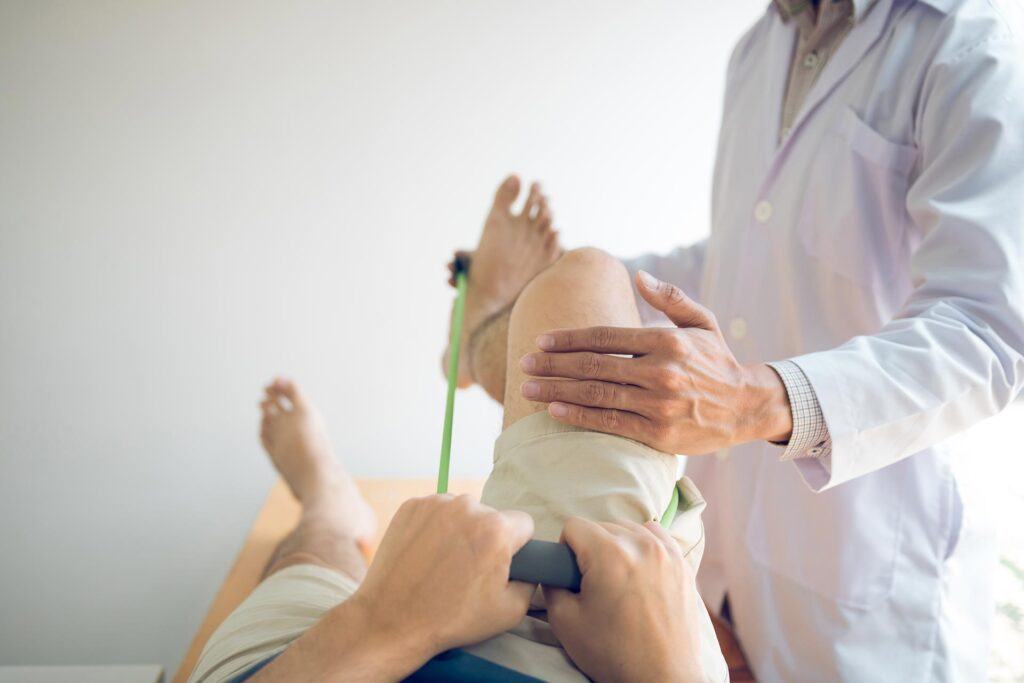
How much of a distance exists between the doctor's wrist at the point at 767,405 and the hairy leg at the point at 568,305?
0.13 meters

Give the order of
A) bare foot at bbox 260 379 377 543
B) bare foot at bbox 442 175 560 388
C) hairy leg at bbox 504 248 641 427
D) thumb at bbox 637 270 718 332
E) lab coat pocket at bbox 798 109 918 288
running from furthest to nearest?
bare foot at bbox 260 379 377 543, bare foot at bbox 442 175 560 388, lab coat pocket at bbox 798 109 918 288, hairy leg at bbox 504 248 641 427, thumb at bbox 637 270 718 332

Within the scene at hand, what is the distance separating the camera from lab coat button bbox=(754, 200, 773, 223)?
0.99 m

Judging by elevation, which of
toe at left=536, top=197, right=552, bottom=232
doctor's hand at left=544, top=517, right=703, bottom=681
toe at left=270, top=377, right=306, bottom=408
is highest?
toe at left=536, top=197, right=552, bottom=232

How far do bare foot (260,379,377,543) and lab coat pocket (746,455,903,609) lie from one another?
0.75 metres

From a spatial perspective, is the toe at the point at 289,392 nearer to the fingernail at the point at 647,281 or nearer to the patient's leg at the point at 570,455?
the patient's leg at the point at 570,455

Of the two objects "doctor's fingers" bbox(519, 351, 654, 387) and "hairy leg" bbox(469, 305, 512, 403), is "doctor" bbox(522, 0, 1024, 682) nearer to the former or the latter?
"doctor's fingers" bbox(519, 351, 654, 387)

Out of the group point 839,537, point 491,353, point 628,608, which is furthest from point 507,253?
point 628,608

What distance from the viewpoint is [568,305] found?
0.74 meters

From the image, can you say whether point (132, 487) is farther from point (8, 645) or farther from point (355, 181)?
point (355, 181)

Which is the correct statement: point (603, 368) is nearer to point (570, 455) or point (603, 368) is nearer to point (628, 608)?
point (570, 455)

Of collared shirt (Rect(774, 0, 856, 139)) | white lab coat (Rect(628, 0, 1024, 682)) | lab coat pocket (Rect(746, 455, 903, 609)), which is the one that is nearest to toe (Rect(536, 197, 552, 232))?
white lab coat (Rect(628, 0, 1024, 682))

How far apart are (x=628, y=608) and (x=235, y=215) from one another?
170cm

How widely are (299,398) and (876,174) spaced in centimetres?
124

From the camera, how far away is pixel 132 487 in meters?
1.92
